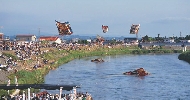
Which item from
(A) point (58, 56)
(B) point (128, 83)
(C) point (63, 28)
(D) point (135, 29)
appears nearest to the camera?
(B) point (128, 83)

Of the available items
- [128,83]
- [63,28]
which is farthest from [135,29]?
[128,83]

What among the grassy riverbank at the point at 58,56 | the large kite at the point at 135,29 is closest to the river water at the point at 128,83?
the grassy riverbank at the point at 58,56

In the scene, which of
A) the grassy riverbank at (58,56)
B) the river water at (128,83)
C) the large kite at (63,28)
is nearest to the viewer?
the river water at (128,83)

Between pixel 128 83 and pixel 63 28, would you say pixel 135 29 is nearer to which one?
pixel 63 28

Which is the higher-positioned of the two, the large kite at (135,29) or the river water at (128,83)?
the large kite at (135,29)

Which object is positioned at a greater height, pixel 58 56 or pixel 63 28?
pixel 63 28

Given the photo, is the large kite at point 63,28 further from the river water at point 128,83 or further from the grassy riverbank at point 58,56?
the river water at point 128,83

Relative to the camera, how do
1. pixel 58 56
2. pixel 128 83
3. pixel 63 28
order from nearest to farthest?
pixel 128 83 → pixel 58 56 → pixel 63 28

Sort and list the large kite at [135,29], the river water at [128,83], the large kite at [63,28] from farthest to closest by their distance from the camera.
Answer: the large kite at [135,29] → the large kite at [63,28] → the river water at [128,83]

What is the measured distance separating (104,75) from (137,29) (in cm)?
9617

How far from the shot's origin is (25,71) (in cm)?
5825

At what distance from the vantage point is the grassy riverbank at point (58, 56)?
55.1 metres

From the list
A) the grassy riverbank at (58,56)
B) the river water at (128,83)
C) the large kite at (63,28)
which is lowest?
the river water at (128,83)

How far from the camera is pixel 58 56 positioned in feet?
320
